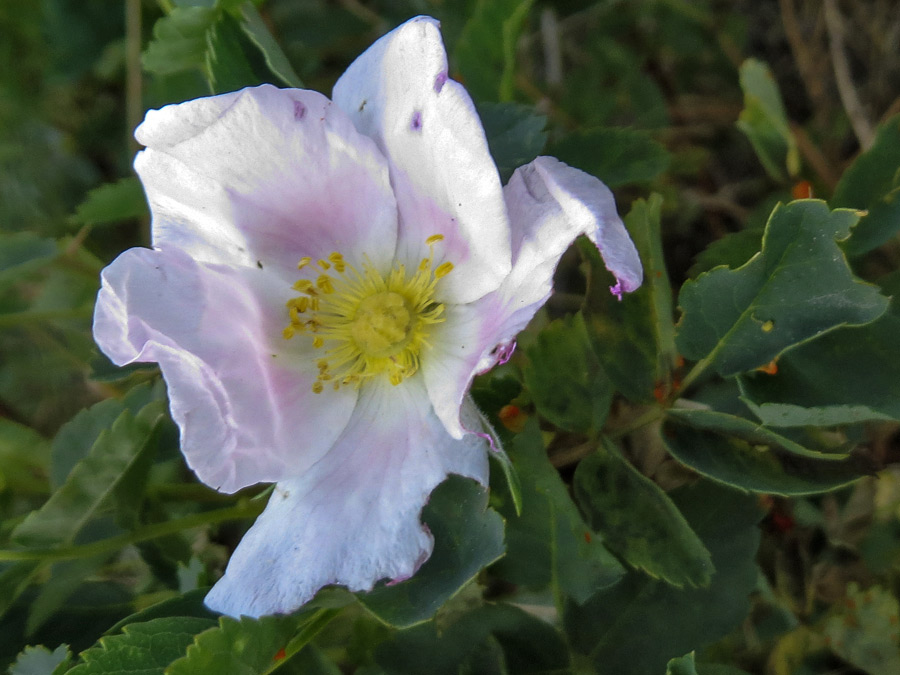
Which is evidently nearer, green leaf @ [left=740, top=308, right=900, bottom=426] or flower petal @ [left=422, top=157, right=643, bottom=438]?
flower petal @ [left=422, top=157, right=643, bottom=438]

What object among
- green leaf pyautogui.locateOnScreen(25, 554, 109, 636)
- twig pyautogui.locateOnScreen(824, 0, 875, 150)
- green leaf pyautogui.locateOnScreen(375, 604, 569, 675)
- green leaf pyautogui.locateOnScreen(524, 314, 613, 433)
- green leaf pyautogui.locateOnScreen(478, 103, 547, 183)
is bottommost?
green leaf pyautogui.locateOnScreen(375, 604, 569, 675)

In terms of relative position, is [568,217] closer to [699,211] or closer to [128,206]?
[128,206]

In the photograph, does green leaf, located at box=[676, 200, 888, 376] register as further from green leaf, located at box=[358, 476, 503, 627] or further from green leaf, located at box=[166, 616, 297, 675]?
green leaf, located at box=[166, 616, 297, 675]

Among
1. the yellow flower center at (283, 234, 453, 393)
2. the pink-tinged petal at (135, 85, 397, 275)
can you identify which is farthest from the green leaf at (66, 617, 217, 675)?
the pink-tinged petal at (135, 85, 397, 275)

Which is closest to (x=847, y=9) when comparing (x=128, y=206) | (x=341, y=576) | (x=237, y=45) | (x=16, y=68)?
(x=237, y=45)

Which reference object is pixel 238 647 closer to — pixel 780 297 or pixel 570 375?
pixel 570 375

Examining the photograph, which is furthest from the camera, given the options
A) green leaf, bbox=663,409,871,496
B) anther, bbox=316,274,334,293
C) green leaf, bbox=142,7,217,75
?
anther, bbox=316,274,334,293

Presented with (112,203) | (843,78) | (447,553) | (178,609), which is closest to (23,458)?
(112,203)
